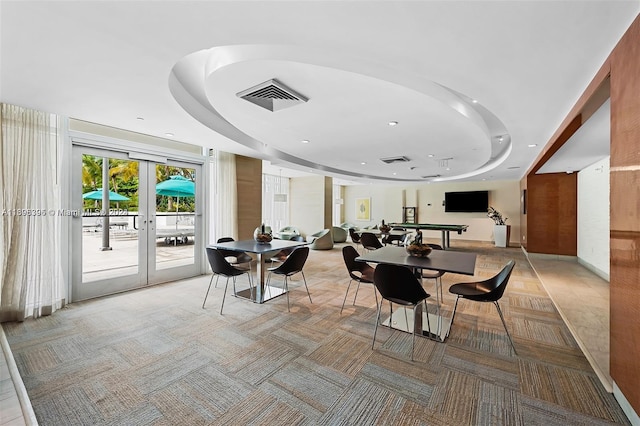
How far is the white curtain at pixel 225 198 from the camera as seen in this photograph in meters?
5.86

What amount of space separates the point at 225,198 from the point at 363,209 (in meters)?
9.35

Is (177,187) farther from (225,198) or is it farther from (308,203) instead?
(308,203)

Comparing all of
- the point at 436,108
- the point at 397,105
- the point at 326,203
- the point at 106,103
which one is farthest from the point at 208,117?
the point at 326,203

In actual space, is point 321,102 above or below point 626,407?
above

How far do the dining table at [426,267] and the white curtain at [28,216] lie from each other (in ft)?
13.2

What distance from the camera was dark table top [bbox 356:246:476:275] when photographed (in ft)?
8.89

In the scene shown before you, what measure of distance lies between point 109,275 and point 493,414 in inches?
204

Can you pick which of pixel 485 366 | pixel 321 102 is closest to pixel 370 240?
pixel 321 102

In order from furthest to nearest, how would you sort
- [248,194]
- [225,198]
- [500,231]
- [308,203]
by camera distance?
1. [308,203]
2. [500,231]
3. [248,194]
4. [225,198]

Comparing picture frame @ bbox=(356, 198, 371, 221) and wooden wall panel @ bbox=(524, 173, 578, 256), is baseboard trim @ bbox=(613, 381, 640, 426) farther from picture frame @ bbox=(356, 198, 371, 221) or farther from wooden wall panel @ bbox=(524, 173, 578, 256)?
picture frame @ bbox=(356, 198, 371, 221)

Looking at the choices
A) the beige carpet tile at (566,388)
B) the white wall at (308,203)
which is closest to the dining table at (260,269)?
the beige carpet tile at (566,388)

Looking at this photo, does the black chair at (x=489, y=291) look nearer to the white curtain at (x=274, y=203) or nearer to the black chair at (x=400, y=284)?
the black chair at (x=400, y=284)

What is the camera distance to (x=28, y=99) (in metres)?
3.02

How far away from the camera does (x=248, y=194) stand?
639 centimetres
